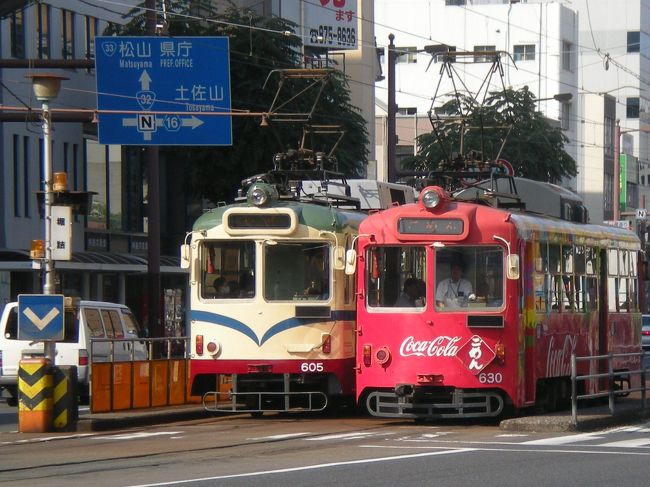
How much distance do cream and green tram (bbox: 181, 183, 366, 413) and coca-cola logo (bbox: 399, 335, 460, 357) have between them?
5.12ft

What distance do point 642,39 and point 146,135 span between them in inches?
3127

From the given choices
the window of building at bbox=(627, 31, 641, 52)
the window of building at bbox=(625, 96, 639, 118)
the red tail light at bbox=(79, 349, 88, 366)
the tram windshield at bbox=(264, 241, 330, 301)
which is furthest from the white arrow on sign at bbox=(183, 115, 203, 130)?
the window of building at bbox=(627, 31, 641, 52)

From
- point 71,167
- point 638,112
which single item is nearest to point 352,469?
point 71,167

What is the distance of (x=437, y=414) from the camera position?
65.3 ft

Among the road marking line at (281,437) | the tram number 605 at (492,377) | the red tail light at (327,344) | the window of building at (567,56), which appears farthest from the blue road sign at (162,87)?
the window of building at (567,56)

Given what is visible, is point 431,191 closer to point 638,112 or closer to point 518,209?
point 518,209

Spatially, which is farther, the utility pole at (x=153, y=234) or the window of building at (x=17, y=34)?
the window of building at (x=17, y=34)

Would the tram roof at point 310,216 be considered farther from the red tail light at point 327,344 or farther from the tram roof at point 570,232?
the tram roof at point 570,232

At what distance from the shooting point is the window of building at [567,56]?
90312mm

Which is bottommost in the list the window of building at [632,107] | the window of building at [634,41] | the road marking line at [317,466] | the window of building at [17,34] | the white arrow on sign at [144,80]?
the road marking line at [317,466]

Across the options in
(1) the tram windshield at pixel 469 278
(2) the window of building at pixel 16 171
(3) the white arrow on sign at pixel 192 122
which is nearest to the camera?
(1) the tram windshield at pixel 469 278

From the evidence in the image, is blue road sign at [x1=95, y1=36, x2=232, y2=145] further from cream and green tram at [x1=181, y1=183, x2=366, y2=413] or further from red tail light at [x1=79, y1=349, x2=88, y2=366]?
cream and green tram at [x1=181, y1=183, x2=366, y2=413]

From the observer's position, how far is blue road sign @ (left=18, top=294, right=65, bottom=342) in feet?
66.3

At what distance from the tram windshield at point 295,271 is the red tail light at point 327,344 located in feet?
1.91
